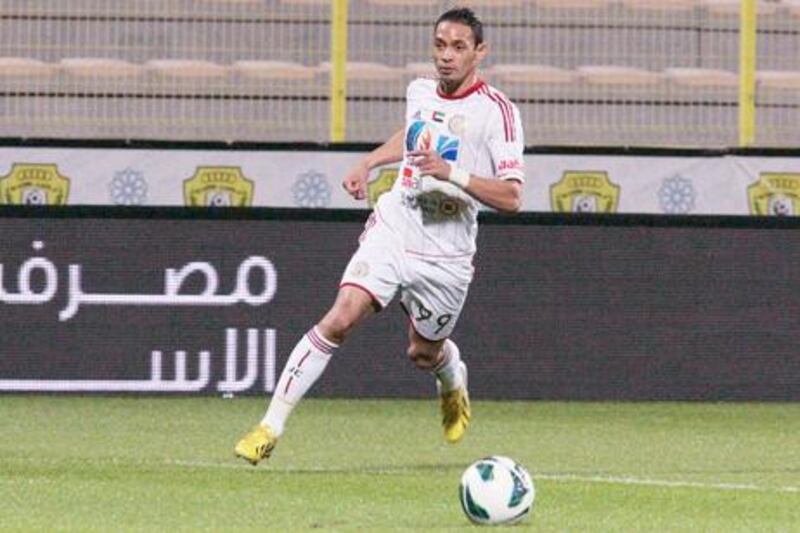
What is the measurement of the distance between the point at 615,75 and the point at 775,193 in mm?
1342

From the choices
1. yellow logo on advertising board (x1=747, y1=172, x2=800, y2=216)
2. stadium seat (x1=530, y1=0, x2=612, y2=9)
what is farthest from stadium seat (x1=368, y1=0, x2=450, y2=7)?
yellow logo on advertising board (x1=747, y1=172, x2=800, y2=216)

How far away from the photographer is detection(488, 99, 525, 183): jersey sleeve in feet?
32.0

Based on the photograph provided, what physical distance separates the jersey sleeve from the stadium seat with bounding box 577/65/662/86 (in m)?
5.76

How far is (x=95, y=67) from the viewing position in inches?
603

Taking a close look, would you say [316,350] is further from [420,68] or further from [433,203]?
[420,68]

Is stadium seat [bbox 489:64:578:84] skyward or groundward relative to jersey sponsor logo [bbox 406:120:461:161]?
skyward

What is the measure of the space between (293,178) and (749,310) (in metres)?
2.99

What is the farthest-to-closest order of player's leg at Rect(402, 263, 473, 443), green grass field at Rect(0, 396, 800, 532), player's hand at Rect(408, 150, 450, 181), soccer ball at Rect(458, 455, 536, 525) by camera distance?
1. player's leg at Rect(402, 263, 473, 443)
2. player's hand at Rect(408, 150, 450, 181)
3. green grass field at Rect(0, 396, 800, 532)
4. soccer ball at Rect(458, 455, 536, 525)

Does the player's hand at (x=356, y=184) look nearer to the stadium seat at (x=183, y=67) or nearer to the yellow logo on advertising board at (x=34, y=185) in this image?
the yellow logo on advertising board at (x=34, y=185)

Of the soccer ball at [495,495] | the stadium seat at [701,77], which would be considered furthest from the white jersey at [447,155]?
the stadium seat at [701,77]

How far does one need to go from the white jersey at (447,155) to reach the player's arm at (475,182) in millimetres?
213

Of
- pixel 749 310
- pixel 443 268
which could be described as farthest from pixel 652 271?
pixel 443 268

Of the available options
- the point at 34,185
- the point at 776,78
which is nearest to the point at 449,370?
the point at 34,185

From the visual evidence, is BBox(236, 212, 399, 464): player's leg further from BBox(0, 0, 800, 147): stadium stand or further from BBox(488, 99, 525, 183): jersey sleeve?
BBox(0, 0, 800, 147): stadium stand
